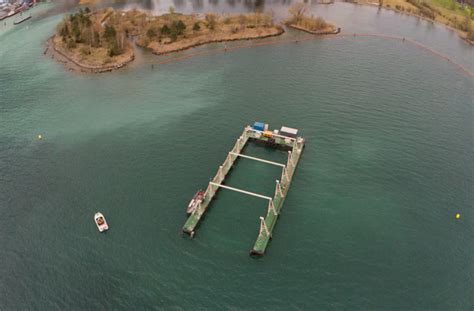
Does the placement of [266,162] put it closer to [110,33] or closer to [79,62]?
[79,62]

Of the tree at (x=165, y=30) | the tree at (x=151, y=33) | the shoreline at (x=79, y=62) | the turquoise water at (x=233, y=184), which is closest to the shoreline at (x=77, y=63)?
the shoreline at (x=79, y=62)

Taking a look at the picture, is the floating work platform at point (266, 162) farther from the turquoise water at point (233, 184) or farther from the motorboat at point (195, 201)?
the turquoise water at point (233, 184)

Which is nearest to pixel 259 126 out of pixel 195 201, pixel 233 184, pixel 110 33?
pixel 233 184

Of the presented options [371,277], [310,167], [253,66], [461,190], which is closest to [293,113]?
[310,167]

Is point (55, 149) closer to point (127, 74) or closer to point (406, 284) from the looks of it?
point (127, 74)

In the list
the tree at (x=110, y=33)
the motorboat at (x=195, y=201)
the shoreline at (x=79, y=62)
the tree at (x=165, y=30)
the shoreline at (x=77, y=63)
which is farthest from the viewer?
the tree at (x=165, y=30)

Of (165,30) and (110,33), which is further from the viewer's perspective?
(165,30)

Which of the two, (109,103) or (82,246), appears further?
(109,103)
